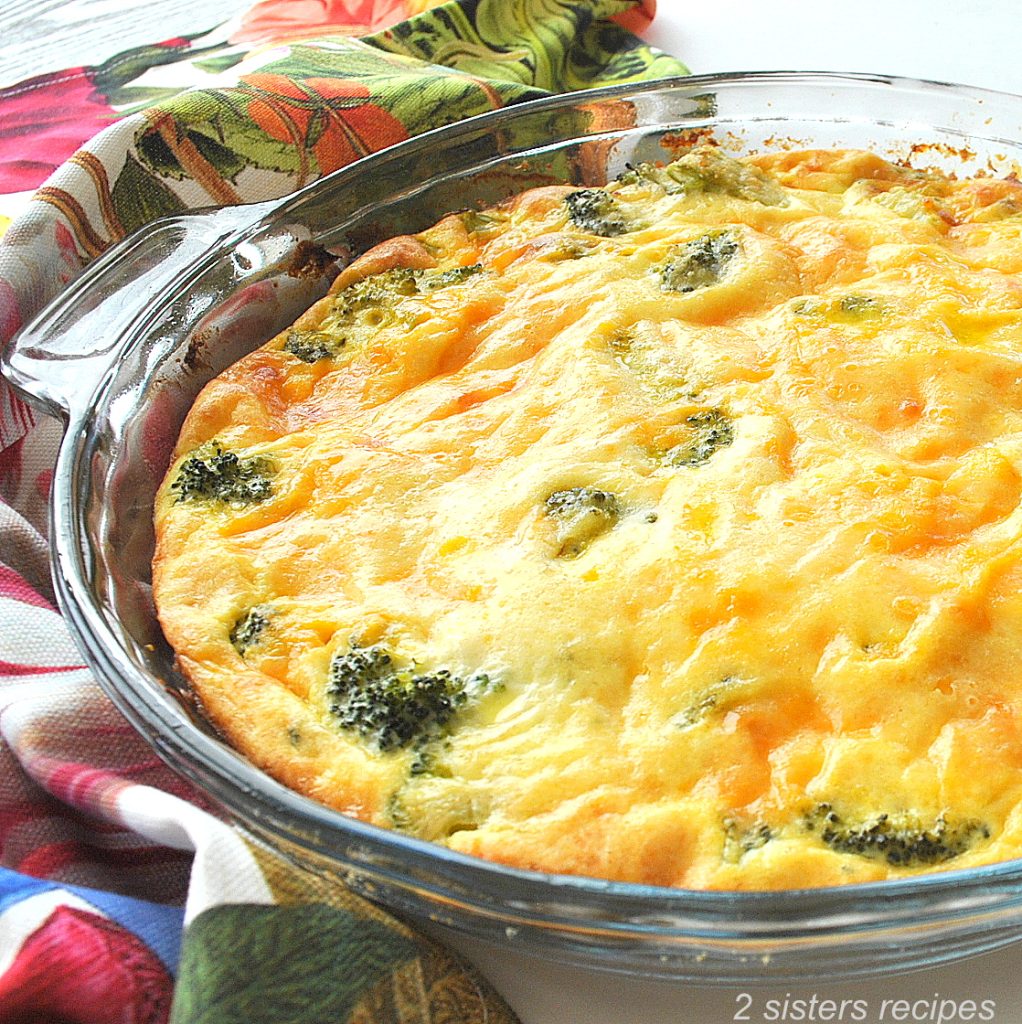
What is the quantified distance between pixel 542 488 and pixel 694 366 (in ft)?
1.38

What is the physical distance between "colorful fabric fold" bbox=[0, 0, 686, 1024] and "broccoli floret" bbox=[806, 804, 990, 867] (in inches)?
18.0

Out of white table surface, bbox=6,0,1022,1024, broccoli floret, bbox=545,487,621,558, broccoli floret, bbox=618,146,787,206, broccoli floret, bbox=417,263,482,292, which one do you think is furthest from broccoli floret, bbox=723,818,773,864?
white table surface, bbox=6,0,1022,1024

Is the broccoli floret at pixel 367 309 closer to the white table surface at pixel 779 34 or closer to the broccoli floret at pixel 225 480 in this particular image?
the broccoli floret at pixel 225 480

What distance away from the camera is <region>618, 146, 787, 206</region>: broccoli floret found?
2.67 meters

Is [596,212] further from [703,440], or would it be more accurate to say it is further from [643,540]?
[643,540]

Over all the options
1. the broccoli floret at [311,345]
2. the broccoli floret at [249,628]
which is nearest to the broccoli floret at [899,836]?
the broccoli floret at [249,628]

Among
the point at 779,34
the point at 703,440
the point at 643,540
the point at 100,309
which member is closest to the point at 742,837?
the point at 643,540

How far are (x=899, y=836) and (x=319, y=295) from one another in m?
1.64

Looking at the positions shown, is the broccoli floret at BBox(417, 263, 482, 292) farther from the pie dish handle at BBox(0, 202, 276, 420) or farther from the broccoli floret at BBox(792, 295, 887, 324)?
the broccoli floret at BBox(792, 295, 887, 324)

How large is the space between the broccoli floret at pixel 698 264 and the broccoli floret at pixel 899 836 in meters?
1.18

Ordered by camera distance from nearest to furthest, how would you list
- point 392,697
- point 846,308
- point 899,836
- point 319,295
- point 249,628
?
1. point 899,836
2. point 392,697
3. point 249,628
4. point 846,308
5. point 319,295

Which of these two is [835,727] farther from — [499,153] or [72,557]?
[499,153]

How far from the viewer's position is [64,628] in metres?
1.97

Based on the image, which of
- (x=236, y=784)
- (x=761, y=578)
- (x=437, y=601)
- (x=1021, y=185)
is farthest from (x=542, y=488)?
(x=1021, y=185)
